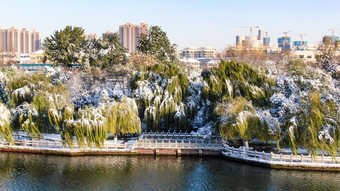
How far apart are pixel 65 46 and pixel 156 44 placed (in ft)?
41.4

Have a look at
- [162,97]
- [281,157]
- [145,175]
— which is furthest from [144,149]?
[281,157]

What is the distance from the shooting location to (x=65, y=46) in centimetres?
4844

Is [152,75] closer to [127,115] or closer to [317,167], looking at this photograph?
[127,115]

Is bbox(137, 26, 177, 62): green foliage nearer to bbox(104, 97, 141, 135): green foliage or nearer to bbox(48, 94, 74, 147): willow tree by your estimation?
bbox(104, 97, 141, 135): green foliage

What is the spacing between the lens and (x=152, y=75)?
36688 mm

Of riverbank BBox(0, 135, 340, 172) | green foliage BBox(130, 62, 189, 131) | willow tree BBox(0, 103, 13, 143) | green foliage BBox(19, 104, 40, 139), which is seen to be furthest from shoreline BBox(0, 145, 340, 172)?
green foliage BBox(130, 62, 189, 131)

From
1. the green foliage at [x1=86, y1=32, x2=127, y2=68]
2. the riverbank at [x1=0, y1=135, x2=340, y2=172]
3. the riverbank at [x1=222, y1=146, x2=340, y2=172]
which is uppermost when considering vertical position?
the green foliage at [x1=86, y1=32, x2=127, y2=68]

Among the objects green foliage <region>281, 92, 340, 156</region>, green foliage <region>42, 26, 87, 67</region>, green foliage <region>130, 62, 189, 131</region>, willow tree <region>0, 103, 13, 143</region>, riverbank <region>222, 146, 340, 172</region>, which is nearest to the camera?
green foliage <region>281, 92, 340, 156</region>

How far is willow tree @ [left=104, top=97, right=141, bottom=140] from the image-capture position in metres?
29.8

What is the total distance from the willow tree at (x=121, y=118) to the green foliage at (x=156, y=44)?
22454 mm

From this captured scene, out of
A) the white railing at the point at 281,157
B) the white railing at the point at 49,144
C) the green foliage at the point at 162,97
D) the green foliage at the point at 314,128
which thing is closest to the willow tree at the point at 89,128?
the white railing at the point at 49,144

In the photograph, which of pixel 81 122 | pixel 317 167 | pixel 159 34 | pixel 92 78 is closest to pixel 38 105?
pixel 81 122

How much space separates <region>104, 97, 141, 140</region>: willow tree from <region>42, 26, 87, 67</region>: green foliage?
21009 mm

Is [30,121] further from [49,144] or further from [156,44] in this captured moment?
[156,44]
